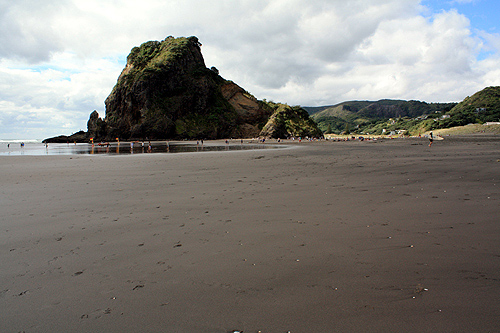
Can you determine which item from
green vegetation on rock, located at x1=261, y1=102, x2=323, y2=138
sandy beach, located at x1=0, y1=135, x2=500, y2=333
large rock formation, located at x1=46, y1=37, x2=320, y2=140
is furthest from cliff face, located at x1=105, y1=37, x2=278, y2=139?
sandy beach, located at x1=0, y1=135, x2=500, y2=333

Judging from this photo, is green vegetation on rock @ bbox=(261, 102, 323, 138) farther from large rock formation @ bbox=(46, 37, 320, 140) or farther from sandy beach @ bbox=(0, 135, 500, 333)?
sandy beach @ bbox=(0, 135, 500, 333)

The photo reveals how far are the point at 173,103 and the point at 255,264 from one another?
108421mm

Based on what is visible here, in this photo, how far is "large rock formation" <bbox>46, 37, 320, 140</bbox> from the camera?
97875 millimetres

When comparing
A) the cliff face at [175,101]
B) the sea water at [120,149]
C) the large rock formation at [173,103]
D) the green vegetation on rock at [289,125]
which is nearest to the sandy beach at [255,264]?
the sea water at [120,149]

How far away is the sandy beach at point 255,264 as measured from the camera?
258cm

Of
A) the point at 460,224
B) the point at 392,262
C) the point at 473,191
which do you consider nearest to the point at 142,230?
the point at 392,262

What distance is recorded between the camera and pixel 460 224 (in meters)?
5.07

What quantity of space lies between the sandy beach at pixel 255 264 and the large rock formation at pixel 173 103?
8620 cm

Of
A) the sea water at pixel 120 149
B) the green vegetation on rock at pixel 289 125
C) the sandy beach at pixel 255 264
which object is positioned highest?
the green vegetation on rock at pixel 289 125

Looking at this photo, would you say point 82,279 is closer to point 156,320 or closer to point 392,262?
point 156,320

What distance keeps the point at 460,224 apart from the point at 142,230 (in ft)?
20.6

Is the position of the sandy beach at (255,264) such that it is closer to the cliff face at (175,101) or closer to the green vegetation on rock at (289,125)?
the green vegetation on rock at (289,125)

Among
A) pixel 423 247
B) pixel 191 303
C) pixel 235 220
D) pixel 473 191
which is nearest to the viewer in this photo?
pixel 191 303

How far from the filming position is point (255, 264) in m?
3.71
